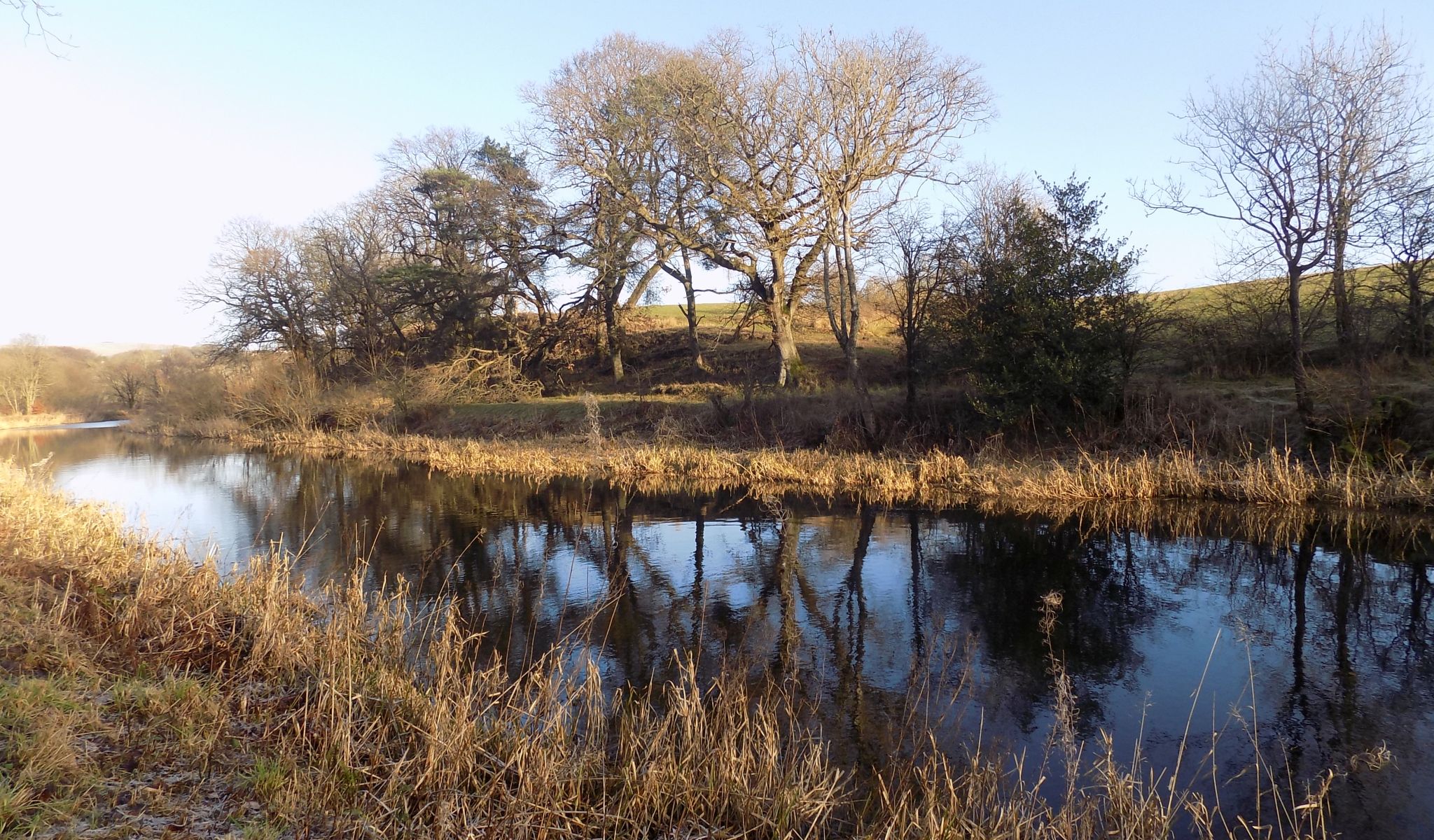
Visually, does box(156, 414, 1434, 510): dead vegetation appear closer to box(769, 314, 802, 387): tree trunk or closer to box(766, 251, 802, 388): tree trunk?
box(769, 314, 802, 387): tree trunk

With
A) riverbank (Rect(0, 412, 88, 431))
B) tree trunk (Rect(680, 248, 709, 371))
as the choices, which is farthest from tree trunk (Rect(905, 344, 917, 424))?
riverbank (Rect(0, 412, 88, 431))

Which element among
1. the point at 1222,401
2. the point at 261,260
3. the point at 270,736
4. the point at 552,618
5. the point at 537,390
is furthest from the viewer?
the point at 261,260

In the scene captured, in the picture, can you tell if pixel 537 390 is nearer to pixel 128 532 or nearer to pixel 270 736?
pixel 128 532

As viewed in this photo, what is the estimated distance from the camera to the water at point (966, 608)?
5.82 metres

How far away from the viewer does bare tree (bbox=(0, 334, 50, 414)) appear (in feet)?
169

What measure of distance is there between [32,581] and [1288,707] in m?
10.0

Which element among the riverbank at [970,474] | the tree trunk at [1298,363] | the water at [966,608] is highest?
the tree trunk at [1298,363]

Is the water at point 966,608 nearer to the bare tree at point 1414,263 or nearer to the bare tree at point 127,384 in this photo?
the bare tree at point 1414,263

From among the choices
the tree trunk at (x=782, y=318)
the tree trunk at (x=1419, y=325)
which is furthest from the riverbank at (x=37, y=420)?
the tree trunk at (x=1419, y=325)

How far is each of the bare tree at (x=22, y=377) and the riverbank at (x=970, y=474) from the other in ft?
153

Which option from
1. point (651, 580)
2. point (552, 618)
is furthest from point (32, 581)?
point (651, 580)

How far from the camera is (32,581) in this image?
6582 millimetres

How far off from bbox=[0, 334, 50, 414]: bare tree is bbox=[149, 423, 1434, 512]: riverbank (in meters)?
46.5

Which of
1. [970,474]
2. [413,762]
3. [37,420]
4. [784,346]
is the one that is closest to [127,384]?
[37,420]
